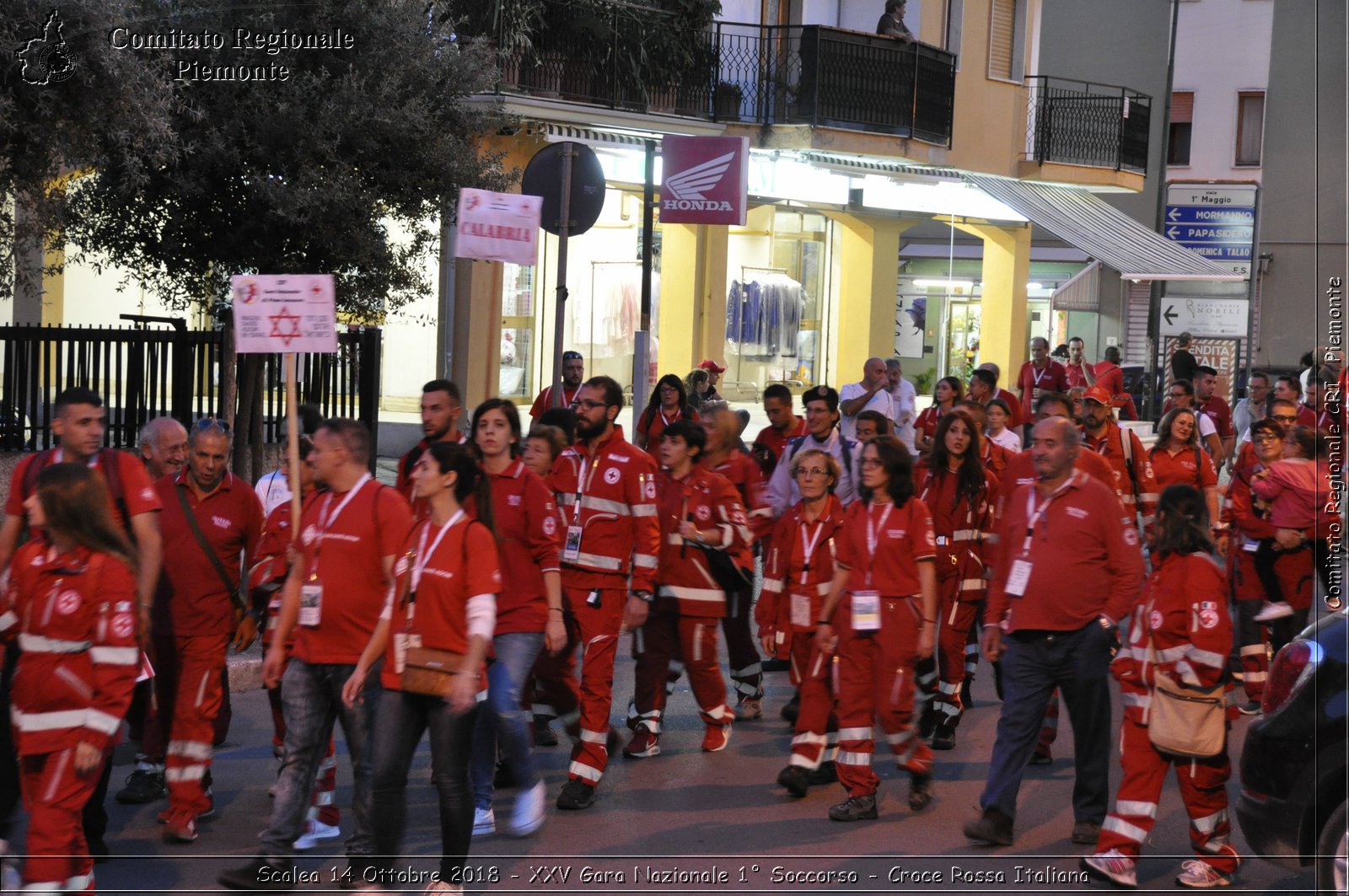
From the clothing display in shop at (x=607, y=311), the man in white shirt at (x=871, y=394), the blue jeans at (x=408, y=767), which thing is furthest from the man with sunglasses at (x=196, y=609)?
→ the clothing display in shop at (x=607, y=311)

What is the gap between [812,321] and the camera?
28500 millimetres

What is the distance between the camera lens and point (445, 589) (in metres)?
5.65

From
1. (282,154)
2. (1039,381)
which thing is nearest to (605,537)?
(282,154)

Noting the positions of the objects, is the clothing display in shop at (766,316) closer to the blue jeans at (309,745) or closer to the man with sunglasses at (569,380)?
the man with sunglasses at (569,380)

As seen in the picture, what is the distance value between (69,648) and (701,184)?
28.7 feet

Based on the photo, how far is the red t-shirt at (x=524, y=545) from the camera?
6.85m

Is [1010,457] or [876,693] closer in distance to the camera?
[876,693]

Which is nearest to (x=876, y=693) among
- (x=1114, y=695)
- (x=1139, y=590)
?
(x=1139, y=590)

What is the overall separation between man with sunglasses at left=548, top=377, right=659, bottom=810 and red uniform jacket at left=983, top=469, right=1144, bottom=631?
1859mm

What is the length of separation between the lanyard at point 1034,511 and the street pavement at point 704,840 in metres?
1.33

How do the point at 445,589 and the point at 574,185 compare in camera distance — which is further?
the point at 574,185

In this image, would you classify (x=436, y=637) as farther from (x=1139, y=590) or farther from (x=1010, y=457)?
(x=1010, y=457)

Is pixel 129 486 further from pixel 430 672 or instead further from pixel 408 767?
pixel 408 767

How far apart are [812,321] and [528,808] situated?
22523mm
